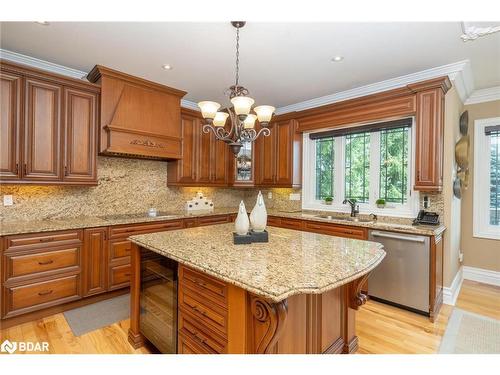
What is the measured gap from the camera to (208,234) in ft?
7.03

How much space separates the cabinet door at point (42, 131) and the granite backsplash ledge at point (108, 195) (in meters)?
0.38

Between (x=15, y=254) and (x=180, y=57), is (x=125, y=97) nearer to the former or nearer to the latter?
(x=180, y=57)

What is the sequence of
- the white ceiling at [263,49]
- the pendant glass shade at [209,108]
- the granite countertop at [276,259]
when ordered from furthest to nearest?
the white ceiling at [263,49], the pendant glass shade at [209,108], the granite countertop at [276,259]

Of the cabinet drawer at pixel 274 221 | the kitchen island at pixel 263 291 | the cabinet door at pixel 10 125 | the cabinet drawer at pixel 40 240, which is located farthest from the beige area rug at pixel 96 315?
the cabinet drawer at pixel 274 221

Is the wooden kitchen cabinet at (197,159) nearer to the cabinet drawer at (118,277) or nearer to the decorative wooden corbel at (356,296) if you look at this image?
the cabinet drawer at (118,277)

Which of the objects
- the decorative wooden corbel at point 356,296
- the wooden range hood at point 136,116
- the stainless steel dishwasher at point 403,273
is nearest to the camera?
the decorative wooden corbel at point 356,296

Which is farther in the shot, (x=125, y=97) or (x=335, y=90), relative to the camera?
(x=335, y=90)

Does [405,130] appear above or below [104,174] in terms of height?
above

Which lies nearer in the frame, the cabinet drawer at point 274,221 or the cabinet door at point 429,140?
the cabinet door at point 429,140

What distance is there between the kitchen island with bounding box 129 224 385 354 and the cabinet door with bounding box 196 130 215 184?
6.99ft

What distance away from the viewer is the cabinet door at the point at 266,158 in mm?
4348

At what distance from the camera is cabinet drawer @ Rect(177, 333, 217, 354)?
4.87 feet
